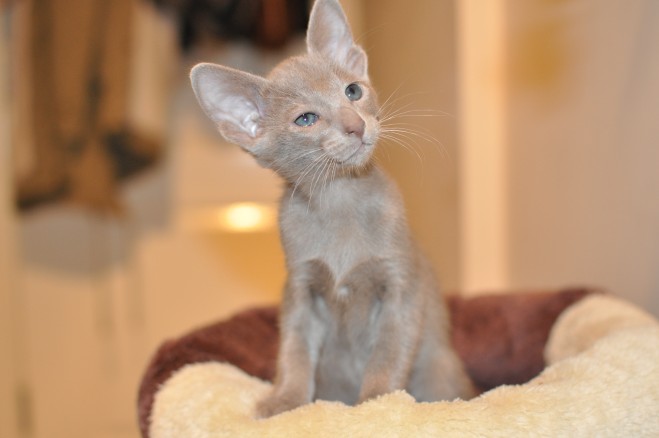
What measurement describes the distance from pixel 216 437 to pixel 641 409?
0.68m

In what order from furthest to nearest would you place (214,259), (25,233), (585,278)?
(214,259), (25,233), (585,278)

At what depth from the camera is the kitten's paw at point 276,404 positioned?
1.19 meters

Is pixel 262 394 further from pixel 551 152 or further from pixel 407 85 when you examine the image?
pixel 407 85

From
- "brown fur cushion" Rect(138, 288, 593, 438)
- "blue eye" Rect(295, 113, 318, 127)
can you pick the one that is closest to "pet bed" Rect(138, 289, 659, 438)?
"brown fur cushion" Rect(138, 288, 593, 438)

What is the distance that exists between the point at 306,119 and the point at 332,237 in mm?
238

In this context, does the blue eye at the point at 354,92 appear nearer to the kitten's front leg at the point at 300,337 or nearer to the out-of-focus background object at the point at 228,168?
the out-of-focus background object at the point at 228,168

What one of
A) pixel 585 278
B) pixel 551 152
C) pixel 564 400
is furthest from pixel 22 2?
pixel 564 400

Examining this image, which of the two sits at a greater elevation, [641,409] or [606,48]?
[606,48]

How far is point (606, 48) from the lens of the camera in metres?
1.64

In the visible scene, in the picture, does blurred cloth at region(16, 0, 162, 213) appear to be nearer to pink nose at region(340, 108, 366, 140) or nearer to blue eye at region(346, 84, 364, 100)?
blue eye at region(346, 84, 364, 100)

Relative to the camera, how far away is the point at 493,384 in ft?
5.42

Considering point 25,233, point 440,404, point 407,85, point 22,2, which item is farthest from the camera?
point 25,233

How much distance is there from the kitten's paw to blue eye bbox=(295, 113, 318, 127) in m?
0.52

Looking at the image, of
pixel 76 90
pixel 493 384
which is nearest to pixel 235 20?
pixel 76 90
